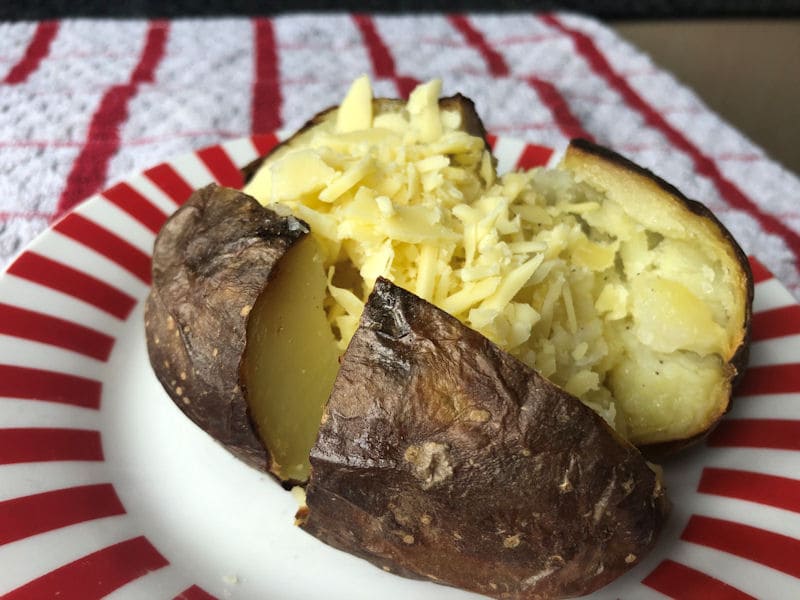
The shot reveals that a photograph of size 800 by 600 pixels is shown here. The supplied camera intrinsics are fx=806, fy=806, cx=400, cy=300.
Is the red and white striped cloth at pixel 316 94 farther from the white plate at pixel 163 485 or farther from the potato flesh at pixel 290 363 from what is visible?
the potato flesh at pixel 290 363

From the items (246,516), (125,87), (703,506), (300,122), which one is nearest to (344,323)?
(246,516)

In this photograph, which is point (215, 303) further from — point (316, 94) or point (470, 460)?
point (316, 94)

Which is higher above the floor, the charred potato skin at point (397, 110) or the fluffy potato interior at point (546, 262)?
the charred potato skin at point (397, 110)

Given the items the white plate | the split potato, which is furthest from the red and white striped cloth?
the split potato

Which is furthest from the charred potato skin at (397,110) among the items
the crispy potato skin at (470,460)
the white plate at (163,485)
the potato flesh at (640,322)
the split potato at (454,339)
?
the crispy potato skin at (470,460)

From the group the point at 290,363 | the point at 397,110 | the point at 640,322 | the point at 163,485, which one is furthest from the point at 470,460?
the point at 397,110

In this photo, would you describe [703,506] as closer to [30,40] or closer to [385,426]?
[385,426]
